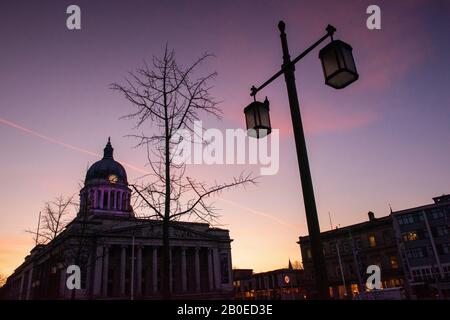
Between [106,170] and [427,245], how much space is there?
68.7 m

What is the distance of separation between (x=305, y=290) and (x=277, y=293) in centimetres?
1252

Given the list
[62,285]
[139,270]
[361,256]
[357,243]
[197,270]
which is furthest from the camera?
[197,270]

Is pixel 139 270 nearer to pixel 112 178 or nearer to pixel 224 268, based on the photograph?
pixel 224 268

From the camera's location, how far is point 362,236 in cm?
6369

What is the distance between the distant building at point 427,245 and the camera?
53469 millimetres

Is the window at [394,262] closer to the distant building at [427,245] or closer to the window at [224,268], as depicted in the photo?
the distant building at [427,245]

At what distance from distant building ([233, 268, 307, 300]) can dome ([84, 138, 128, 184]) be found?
4147 centimetres

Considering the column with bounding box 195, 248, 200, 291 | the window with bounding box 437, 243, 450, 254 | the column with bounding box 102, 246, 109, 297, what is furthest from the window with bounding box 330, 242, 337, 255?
the column with bounding box 102, 246, 109, 297

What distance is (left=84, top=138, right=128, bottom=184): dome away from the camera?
82375mm

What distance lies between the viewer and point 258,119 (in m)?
6.14

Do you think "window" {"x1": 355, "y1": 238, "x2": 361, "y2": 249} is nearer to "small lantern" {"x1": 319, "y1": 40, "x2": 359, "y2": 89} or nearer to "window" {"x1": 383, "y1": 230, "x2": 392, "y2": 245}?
"window" {"x1": 383, "y1": 230, "x2": 392, "y2": 245}

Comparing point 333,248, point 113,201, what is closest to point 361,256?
point 333,248
